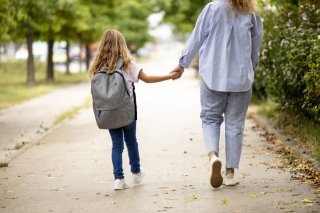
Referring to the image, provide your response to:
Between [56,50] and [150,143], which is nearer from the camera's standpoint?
[150,143]

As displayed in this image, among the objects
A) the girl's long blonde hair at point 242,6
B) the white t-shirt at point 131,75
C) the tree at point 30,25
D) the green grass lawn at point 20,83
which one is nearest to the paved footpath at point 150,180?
the white t-shirt at point 131,75

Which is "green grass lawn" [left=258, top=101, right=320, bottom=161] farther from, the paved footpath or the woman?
the woman

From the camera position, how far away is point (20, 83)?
1191 inches

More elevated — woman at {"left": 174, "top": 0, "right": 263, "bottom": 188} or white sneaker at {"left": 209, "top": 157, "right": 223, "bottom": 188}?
woman at {"left": 174, "top": 0, "right": 263, "bottom": 188}

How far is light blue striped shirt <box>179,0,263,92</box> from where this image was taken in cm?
677

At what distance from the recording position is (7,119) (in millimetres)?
15609

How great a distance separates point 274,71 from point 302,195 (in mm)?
5281

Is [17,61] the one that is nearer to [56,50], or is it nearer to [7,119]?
[56,50]

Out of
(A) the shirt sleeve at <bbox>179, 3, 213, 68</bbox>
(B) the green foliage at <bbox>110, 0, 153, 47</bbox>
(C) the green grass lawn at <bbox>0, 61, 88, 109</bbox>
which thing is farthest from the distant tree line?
(B) the green foliage at <bbox>110, 0, 153, 47</bbox>

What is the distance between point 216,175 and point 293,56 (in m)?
3.59

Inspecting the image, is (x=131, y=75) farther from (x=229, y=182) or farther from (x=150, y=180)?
(x=229, y=182)

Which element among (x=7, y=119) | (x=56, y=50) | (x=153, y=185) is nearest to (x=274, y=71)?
(x=153, y=185)

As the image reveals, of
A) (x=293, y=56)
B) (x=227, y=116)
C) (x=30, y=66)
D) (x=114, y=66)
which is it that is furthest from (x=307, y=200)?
(x=30, y=66)

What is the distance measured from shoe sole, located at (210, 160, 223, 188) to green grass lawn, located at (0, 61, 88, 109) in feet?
41.8
